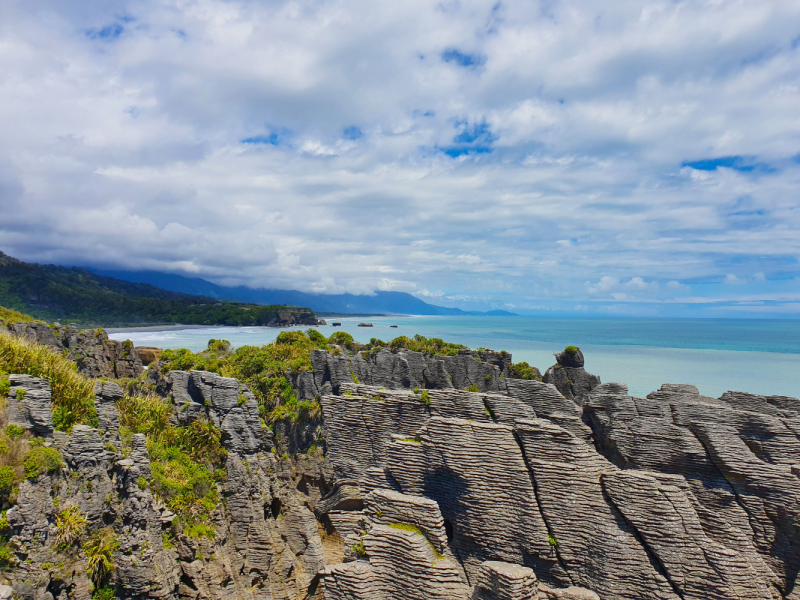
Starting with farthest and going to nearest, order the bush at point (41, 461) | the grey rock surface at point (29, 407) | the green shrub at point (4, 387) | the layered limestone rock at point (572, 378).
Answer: the layered limestone rock at point (572, 378) < the green shrub at point (4, 387) < the grey rock surface at point (29, 407) < the bush at point (41, 461)

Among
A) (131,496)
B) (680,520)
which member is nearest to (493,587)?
(680,520)

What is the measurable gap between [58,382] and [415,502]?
1294 centimetres

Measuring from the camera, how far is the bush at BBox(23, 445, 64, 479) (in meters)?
9.82

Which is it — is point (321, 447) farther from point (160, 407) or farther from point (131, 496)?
point (131, 496)

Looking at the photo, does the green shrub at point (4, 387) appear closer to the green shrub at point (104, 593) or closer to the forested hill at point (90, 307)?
the green shrub at point (104, 593)

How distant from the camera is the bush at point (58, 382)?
43.7ft

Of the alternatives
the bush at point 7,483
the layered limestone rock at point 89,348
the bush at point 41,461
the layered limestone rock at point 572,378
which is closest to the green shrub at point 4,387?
the bush at point 41,461

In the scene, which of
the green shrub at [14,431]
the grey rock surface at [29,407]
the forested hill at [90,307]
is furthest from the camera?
the forested hill at [90,307]

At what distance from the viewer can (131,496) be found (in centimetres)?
1159

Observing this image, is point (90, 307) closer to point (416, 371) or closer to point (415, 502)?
point (416, 371)

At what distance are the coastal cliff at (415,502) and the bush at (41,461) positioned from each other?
7 cm

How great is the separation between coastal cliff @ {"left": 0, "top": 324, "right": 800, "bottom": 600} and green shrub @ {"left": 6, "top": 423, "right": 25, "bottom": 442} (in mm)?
41

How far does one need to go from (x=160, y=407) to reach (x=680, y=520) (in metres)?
19.0

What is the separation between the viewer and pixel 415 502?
38.8 feet
